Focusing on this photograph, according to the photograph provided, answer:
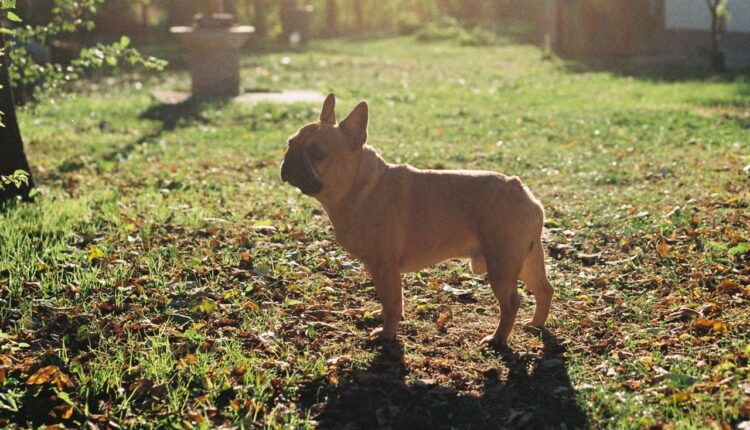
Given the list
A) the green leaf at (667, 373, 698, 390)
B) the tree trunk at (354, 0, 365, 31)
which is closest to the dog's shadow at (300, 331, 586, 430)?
the green leaf at (667, 373, 698, 390)

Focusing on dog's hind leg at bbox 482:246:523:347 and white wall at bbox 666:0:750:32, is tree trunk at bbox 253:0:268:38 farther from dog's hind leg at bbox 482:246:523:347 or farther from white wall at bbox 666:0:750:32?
dog's hind leg at bbox 482:246:523:347

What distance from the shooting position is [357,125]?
17.2ft

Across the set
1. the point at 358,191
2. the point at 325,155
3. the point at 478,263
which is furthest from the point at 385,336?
the point at 325,155

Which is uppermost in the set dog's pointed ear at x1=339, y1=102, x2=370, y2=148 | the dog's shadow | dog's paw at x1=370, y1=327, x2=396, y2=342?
dog's pointed ear at x1=339, y1=102, x2=370, y2=148

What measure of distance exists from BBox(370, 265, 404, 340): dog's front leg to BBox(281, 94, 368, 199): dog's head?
613mm

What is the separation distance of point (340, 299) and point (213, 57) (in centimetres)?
1129

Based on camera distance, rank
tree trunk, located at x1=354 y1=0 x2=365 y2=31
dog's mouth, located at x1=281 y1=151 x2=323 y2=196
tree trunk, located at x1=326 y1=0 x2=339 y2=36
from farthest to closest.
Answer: tree trunk, located at x1=354 y1=0 x2=365 y2=31
tree trunk, located at x1=326 y1=0 x2=339 y2=36
dog's mouth, located at x1=281 y1=151 x2=323 y2=196

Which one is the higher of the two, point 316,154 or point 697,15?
point 697,15

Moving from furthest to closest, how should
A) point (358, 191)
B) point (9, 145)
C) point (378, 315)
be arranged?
1. point (9, 145)
2. point (378, 315)
3. point (358, 191)

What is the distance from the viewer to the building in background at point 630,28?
25203mm

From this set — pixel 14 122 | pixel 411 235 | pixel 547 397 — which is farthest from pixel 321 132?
pixel 14 122

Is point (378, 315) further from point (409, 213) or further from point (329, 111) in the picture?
point (329, 111)

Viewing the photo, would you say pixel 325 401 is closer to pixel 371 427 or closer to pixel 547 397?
pixel 371 427

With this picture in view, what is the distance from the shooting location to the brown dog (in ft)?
17.1
